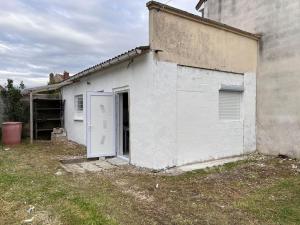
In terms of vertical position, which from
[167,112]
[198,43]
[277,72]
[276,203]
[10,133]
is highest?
[198,43]

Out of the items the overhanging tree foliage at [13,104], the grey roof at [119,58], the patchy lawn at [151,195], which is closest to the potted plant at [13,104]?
the overhanging tree foliage at [13,104]

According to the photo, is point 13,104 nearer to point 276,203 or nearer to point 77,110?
point 77,110

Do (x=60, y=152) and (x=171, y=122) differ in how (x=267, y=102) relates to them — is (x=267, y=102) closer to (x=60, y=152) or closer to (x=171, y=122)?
(x=171, y=122)

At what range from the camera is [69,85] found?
1588 centimetres

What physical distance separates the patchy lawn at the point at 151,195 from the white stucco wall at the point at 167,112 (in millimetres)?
697

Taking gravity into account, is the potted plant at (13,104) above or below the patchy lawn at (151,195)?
above

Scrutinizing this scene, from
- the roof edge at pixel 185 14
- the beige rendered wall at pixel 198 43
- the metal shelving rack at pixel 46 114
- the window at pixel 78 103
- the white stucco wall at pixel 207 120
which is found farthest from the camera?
the metal shelving rack at pixel 46 114

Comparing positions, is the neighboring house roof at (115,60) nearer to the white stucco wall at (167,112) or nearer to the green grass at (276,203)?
the white stucco wall at (167,112)

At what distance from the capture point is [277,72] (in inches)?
413

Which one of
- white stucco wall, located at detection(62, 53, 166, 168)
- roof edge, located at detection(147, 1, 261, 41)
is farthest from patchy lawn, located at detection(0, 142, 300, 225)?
roof edge, located at detection(147, 1, 261, 41)

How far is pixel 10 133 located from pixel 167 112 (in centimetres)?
875

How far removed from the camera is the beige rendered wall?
8414 mm

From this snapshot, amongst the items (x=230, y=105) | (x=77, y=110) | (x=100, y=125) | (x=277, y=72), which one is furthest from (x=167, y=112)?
(x=77, y=110)

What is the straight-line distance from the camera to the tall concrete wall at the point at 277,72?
9977mm
